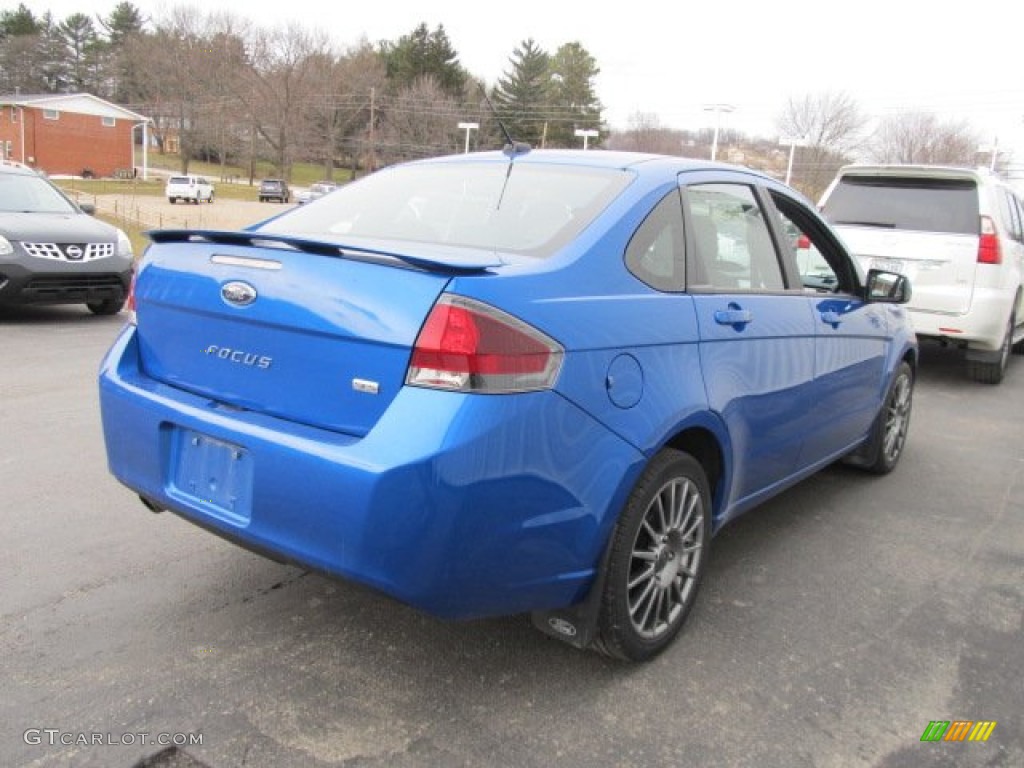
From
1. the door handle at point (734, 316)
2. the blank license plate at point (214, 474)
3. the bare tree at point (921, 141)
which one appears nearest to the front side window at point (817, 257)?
the door handle at point (734, 316)

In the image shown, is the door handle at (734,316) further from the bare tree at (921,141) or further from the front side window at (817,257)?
the bare tree at (921,141)

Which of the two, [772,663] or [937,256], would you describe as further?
[937,256]

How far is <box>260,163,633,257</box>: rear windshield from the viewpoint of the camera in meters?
2.84

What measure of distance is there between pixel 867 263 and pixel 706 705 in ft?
20.1

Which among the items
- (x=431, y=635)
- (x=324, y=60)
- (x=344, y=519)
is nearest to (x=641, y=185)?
(x=344, y=519)

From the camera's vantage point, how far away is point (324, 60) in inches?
2901

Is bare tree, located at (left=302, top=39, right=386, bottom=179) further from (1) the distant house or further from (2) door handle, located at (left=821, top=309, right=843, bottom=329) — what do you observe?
(2) door handle, located at (left=821, top=309, right=843, bottom=329)

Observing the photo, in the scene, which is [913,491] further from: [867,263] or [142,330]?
[142,330]

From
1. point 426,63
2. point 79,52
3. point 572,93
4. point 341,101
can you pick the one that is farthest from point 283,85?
point 79,52

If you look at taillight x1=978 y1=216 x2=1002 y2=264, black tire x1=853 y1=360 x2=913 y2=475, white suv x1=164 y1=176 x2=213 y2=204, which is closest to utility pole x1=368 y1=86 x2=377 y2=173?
white suv x1=164 y1=176 x2=213 y2=204

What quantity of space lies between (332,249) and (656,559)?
1.44m

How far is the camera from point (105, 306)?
9883 millimetres

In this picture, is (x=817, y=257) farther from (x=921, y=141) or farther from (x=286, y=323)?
(x=921, y=141)

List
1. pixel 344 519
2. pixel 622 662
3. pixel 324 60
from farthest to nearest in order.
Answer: pixel 324 60
pixel 622 662
pixel 344 519
